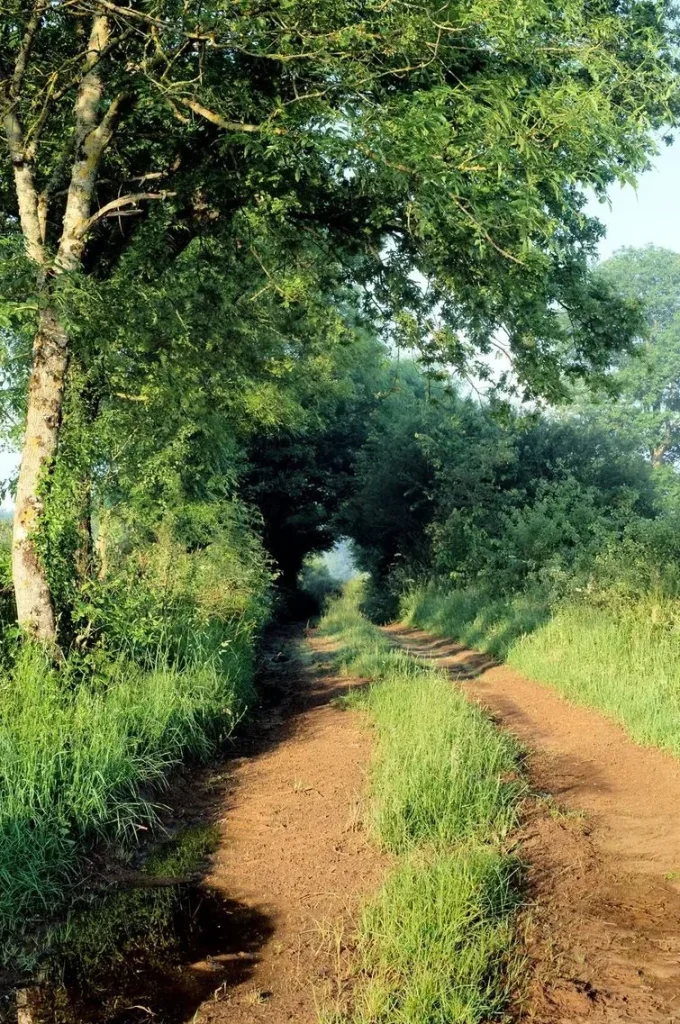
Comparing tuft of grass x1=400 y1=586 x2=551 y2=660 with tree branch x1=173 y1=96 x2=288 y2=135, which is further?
tuft of grass x1=400 y1=586 x2=551 y2=660

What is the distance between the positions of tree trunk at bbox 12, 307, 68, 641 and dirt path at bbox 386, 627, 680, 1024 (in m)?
4.85

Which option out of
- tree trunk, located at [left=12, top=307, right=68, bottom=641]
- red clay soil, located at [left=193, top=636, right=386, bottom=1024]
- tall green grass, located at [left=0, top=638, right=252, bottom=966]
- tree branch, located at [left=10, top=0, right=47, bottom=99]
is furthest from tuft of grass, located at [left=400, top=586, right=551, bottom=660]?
tree branch, located at [left=10, top=0, right=47, bottom=99]

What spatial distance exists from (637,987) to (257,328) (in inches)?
381

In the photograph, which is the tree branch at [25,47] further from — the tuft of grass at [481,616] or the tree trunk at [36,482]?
the tuft of grass at [481,616]

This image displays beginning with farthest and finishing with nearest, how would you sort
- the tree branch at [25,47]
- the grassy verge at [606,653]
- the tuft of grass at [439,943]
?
1. the grassy verge at [606,653]
2. the tree branch at [25,47]
3. the tuft of grass at [439,943]

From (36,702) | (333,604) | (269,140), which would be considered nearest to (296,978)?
(36,702)

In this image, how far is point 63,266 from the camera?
7973mm

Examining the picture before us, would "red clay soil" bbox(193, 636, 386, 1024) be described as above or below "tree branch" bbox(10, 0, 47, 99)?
below

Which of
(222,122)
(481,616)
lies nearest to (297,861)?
(222,122)

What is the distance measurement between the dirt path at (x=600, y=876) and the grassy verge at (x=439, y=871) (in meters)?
0.21

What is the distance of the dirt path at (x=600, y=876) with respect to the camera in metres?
4.24

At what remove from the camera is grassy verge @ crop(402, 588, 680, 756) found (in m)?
9.58

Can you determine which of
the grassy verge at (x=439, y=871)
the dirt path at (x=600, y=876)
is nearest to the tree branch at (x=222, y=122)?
the grassy verge at (x=439, y=871)

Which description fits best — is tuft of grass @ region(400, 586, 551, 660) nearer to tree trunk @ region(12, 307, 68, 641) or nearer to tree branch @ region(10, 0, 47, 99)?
tree trunk @ region(12, 307, 68, 641)
